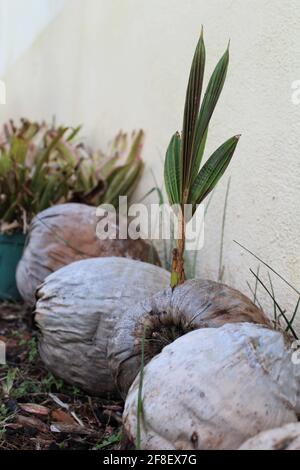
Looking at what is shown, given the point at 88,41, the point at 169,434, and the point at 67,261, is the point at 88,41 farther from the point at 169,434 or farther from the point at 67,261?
the point at 169,434

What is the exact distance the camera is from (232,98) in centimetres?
216

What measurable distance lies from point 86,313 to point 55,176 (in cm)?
129

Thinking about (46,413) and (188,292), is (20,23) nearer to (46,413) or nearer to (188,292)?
(46,413)

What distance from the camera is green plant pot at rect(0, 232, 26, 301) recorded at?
2.93 meters

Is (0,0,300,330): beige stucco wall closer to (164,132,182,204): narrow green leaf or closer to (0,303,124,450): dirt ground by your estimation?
(164,132,182,204): narrow green leaf

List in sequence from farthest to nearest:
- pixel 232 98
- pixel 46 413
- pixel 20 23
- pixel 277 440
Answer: pixel 20 23 < pixel 232 98 < pixel 46 413 < pixel 277 440

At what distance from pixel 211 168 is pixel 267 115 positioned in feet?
1.48

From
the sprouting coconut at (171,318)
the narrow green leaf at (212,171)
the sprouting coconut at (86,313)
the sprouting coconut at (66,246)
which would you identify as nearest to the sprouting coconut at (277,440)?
the sprouting coconut at (171,318)

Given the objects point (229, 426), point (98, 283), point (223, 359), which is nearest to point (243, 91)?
point (98, 283)

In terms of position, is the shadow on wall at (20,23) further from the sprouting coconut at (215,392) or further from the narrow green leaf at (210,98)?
the sprouting coconut at (215,392)

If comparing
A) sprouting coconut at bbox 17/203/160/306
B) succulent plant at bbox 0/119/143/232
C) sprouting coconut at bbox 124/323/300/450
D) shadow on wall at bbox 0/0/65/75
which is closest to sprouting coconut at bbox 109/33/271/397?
sprouting coconut at bbox 124/323/300/450

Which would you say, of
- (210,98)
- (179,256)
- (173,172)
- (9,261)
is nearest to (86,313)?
(179,256)

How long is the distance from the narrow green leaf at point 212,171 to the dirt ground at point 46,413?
2.27 feet

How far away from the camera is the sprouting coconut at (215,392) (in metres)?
1.17
